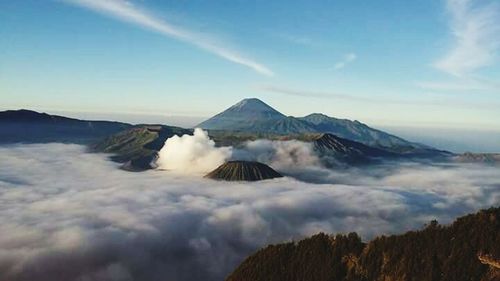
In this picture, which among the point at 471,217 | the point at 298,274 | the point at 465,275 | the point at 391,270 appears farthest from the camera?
A: the point at 471,217

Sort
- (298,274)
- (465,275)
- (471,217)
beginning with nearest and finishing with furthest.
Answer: (465,275) → (298,274) → (471,217)

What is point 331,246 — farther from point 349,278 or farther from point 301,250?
point 349,278

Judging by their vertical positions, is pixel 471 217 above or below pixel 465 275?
above

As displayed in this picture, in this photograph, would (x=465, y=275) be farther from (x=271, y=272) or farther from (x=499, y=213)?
(x=271, y=272)

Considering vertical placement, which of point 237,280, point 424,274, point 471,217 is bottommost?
point 237,280

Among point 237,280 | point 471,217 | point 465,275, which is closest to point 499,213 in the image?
point 471,217

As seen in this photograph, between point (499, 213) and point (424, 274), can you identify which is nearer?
point (424, 274)
